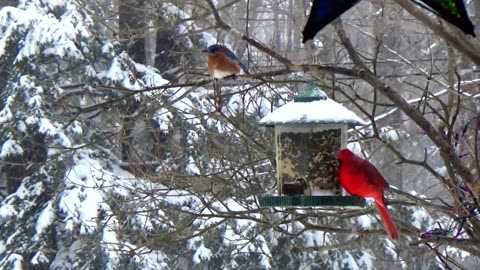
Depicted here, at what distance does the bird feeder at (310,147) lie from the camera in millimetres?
3227

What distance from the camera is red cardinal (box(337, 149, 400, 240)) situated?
3.01 metres

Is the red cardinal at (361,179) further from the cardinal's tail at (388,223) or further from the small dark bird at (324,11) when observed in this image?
the small dark bird at (324,11)

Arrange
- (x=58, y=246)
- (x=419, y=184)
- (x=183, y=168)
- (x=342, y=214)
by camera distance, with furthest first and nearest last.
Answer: (x=419, y=184)
(x=58, y=246)
(x=183, y=168)
(x=342, y=214)

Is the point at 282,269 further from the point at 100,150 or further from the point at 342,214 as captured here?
the point at 342,214

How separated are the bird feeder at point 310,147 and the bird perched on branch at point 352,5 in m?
1.87

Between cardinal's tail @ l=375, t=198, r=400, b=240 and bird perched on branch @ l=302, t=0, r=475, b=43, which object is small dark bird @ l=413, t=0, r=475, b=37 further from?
cardinal's tail @ l=375, t=198, r=400, b=240

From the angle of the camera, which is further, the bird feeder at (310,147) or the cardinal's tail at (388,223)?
the bird feeder at (310,147)

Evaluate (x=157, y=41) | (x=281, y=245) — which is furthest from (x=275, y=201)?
(x=157, y=41)

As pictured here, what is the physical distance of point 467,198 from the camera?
141 inches

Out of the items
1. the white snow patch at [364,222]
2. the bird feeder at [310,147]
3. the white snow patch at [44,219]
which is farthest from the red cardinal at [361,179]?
the white snow patch at [44,219]

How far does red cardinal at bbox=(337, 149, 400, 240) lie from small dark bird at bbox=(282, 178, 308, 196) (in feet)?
Answer: 1.21

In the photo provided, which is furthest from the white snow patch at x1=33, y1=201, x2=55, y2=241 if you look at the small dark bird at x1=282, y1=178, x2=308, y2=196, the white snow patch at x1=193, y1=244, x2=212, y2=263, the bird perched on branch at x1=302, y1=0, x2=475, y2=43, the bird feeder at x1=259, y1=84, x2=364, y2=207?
the bird perched on branch at x1=302, y1=0, x2=475, y2=43

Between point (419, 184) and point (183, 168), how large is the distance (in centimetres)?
818

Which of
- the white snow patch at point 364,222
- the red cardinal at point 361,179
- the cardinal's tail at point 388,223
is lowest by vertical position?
the white snow patch at point 364,222
